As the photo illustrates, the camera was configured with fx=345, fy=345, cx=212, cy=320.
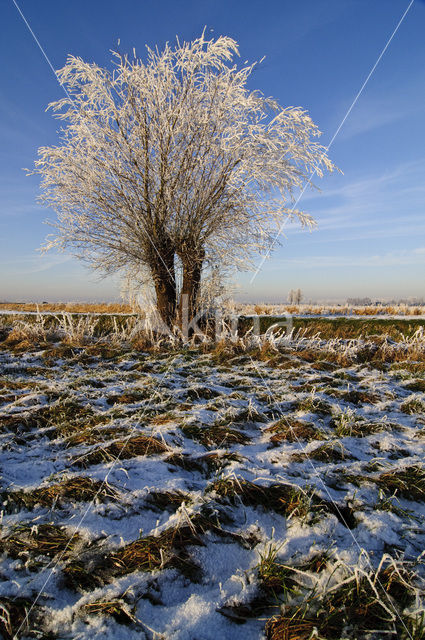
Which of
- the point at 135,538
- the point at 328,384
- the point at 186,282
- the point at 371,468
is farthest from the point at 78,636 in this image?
the point at 186,282

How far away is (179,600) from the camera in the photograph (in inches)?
55.1

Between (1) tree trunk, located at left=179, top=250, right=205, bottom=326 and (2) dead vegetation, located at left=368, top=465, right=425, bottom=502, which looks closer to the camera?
(2) dead vegetation, located at left=368, top=465, right=425, bottom=502

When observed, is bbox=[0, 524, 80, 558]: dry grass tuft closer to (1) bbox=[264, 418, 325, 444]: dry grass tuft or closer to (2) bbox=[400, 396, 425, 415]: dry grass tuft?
(1) bbox=[264, 418, 325, 444]: dry grass tuft

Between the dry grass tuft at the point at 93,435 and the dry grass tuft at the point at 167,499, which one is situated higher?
Result: the dry grass tuft at the point at 93,435

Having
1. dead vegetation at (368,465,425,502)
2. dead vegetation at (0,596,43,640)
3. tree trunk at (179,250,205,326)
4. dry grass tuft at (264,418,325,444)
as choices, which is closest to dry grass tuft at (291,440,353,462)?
dry grass tuft at (264,418,325,444)

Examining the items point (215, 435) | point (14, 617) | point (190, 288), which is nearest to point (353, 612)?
point (14, 617)

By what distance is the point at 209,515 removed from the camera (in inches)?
72.4

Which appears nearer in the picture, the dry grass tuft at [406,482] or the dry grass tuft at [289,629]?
the dry grass tuft at [289,629]

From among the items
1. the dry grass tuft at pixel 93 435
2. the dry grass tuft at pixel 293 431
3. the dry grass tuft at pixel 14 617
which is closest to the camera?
the dry grass tuft at pixel 14 617

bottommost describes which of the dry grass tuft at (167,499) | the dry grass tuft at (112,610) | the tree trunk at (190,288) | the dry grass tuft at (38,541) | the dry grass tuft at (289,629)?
the dry grass tuft at (289,629)

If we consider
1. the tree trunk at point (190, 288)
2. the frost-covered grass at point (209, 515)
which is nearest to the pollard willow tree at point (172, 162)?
the tree trunk at point (190, 288)

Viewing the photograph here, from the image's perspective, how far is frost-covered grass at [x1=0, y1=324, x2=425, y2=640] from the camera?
1.32 m

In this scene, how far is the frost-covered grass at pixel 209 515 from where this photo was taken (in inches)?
52.1

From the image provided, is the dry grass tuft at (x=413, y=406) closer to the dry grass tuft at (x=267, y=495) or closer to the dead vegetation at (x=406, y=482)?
the dead vegetation at (x=406, y=482)
